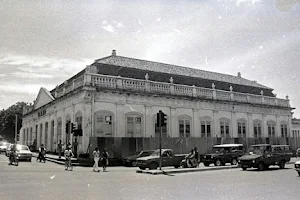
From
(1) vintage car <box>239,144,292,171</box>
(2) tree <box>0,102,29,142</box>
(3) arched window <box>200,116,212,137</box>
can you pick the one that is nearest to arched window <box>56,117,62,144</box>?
(3) arched window <box>200,116,212,137</box>

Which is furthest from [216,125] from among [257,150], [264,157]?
[264,157]

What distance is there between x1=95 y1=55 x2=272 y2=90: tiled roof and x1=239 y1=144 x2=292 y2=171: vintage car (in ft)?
52.1

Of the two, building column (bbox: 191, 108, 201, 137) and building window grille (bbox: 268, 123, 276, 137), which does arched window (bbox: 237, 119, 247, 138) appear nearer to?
building window grille (bbox: 268, 123, 276, 137)

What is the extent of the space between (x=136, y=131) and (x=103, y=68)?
22.5 feet

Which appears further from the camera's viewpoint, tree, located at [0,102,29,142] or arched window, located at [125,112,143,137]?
tree, located at [0,102,29,142]

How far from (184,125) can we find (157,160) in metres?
11.7

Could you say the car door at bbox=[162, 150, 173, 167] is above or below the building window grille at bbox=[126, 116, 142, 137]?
below

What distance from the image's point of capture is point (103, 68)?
95.8 ft

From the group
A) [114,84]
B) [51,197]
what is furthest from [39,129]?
[51,197]

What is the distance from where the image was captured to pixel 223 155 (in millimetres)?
23375

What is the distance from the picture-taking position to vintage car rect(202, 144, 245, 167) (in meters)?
23.1

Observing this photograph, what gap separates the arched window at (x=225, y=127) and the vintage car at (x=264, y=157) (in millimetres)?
12440

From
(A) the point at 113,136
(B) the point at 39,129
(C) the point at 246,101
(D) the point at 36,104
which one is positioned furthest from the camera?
(D) the point at 36,104

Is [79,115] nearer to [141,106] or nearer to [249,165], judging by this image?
[141,106]
